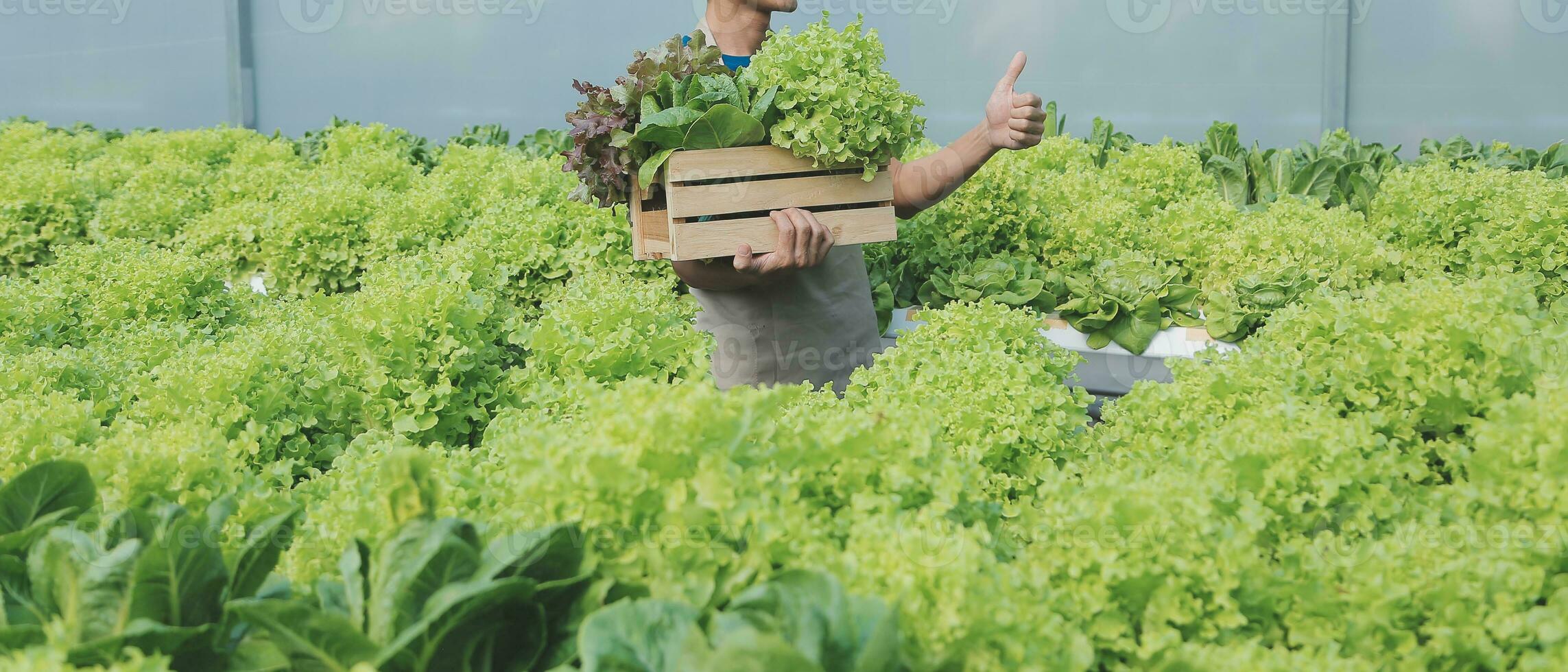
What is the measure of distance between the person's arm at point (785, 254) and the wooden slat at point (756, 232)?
0.08 feet

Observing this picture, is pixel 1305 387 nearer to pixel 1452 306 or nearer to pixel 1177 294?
pixel 1452 306

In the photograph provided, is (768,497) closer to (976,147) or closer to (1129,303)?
(976,147)

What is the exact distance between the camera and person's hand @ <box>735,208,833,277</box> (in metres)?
2.77

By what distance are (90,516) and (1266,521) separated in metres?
1.78

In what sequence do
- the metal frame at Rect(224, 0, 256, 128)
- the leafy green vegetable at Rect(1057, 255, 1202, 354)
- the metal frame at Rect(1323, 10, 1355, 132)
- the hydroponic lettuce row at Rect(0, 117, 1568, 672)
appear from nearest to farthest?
the hydroponic lettuce row at Rect(0, 117, 1568, 672)
the leafy green vegetable at Rect(1057, 255, 1202, 354)
the metal frame at Rect(1323, 10, 1355, 132)
the metal frame at Rect(224, 0, 256, 128)

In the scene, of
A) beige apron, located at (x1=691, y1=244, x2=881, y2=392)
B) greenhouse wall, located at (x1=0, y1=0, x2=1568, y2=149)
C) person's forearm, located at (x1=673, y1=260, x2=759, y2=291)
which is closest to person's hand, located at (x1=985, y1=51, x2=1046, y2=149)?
beige apron, located at (x1=691, y1=244, x2=881, y2=392)

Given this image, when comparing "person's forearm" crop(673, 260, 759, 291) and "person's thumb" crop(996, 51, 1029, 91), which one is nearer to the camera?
"person's thumb" crop(996, 51, 1029, 91)

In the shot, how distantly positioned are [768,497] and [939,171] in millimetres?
1713

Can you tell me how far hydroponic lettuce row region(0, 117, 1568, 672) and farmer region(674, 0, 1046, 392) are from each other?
29 cm

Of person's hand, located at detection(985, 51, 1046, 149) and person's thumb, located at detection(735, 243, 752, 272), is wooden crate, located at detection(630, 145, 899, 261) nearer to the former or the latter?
person's thumb, located at detection(735, 243, 752, 272)

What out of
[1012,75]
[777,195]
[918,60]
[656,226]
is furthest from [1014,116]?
[918,60]

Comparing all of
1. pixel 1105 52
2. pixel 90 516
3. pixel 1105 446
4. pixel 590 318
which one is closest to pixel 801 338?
pixel 590 318

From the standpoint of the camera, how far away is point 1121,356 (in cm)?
381

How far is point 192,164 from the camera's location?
6781mm
